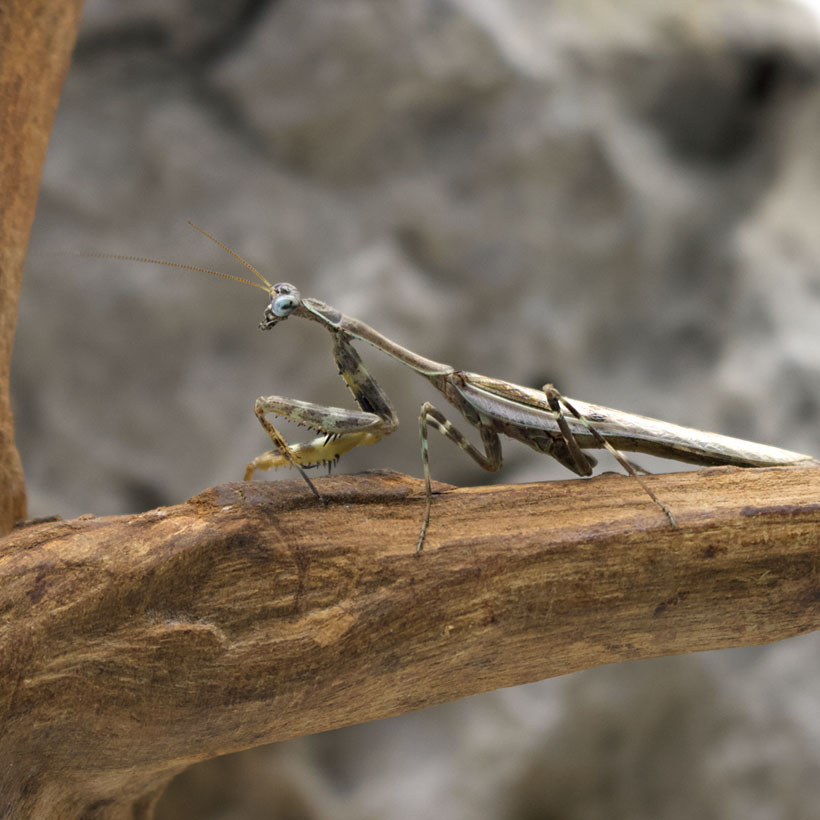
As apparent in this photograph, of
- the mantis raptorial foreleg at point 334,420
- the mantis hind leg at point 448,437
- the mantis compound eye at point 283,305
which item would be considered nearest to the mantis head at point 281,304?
the mantis compound eye at point 283,305

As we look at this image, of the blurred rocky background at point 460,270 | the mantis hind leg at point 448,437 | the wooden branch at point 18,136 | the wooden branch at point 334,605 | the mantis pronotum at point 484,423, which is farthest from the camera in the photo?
the blurred rocky background at point 460,270

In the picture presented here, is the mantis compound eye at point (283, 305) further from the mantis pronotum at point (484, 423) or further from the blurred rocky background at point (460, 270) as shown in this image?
the blurred rocky background at point (460, 270)

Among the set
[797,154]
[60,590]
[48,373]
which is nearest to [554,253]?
[797,154]

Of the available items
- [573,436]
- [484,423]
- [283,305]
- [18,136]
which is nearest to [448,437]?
[484,423]

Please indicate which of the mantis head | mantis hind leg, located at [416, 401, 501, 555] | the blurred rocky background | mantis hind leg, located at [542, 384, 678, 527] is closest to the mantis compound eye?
the mantis head

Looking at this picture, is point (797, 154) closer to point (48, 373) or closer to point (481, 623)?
point (481, 623)

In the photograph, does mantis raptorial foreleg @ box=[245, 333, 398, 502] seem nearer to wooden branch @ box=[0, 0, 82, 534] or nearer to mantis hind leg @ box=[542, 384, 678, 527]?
mantis hind leg @ box=[542, 384, 678, 527]

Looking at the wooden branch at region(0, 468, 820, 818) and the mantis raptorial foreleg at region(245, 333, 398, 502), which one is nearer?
the wooden branch at region(0, 468, 820, 818)
